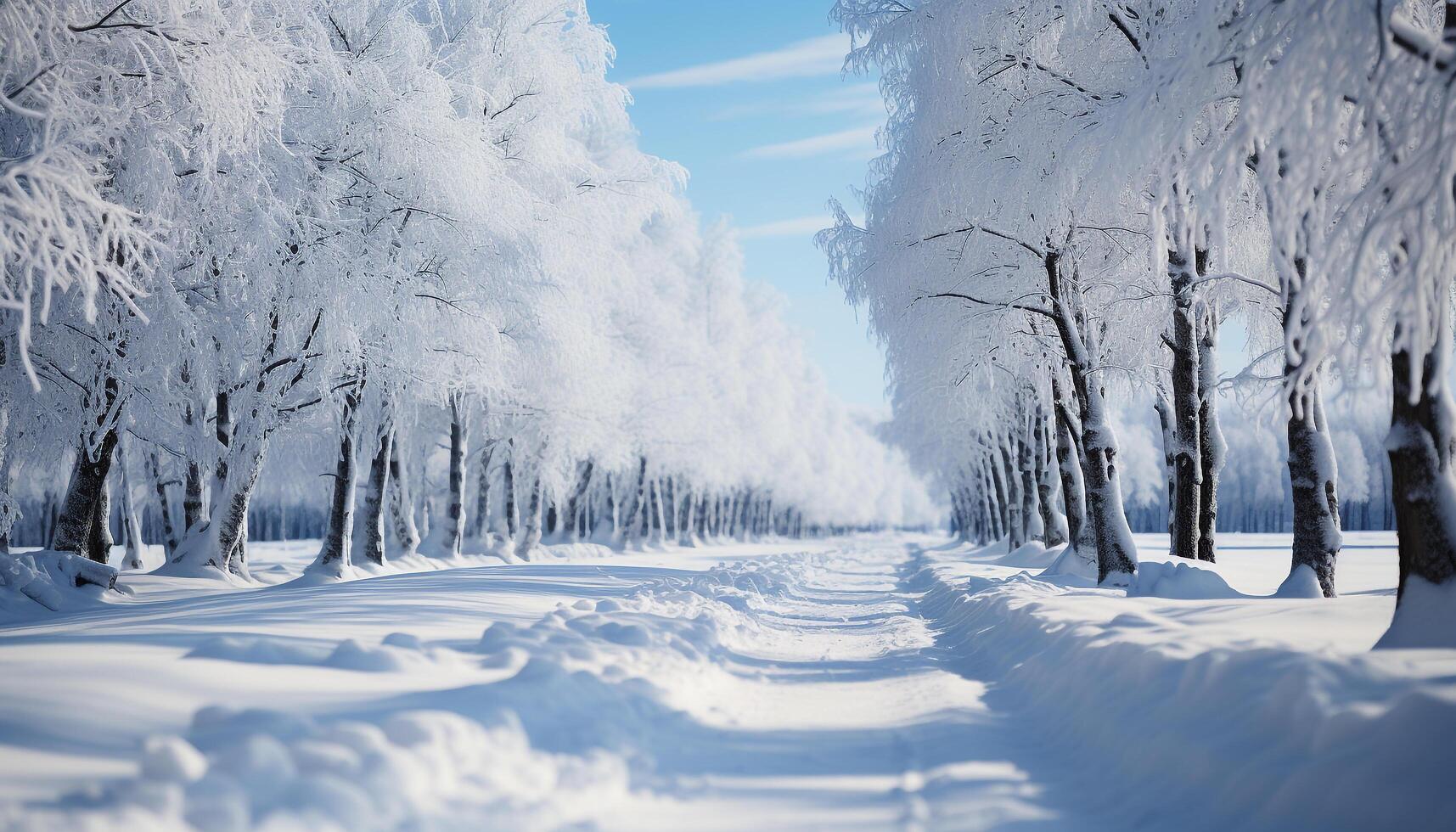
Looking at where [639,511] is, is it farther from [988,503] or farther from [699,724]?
[699,724]

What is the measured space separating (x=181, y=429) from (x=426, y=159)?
485 cm

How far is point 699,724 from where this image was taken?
4.89m

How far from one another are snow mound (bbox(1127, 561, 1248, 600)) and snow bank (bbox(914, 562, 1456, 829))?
2.58 meters

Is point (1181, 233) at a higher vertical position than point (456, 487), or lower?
higher

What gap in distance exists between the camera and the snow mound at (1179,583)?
8.29 metres

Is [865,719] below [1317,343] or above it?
below

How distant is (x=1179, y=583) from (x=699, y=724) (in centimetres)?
586

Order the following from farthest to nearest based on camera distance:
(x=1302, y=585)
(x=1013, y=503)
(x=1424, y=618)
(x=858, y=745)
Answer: (x=1013, y=503) → (x=1302, y=585) → (x=1424, y=618) → (x=858, y=745)

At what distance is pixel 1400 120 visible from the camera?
13.6 ft

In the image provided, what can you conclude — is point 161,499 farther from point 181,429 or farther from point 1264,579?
point 1264,579

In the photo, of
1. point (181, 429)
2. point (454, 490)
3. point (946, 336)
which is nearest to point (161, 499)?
point (454, 490)

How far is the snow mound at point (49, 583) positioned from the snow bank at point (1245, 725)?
9.36m

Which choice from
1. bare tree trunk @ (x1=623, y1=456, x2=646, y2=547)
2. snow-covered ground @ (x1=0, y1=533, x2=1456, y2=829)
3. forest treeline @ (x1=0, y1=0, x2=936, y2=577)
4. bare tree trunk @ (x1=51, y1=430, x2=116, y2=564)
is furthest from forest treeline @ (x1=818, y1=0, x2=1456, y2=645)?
bare tree trunk @ (x1=623, y1=456, x2=646, y2=547)

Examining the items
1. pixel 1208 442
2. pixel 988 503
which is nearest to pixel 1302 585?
pixel 1208 442
